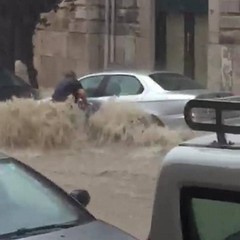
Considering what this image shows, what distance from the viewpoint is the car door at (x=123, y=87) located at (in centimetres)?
1895

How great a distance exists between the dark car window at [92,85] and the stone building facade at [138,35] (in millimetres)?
8905

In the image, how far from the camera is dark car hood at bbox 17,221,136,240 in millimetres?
6082

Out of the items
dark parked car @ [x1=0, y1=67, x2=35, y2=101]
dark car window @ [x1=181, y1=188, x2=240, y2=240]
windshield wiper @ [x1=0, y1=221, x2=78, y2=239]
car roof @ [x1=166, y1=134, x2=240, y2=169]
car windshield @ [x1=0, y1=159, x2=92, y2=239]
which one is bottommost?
dark parked car @ [x1=0, y1=67, x2=35, y2=101]

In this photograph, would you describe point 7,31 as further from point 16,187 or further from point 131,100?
point 16,187

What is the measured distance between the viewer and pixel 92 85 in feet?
65.1

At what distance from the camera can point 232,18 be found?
2794cm

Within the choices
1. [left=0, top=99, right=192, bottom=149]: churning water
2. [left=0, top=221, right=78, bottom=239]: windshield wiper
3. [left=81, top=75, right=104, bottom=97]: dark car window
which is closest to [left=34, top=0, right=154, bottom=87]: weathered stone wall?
[left=81, top=75, right=104, bottom=97]: dark car window

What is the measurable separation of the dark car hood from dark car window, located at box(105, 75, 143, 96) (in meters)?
12.6

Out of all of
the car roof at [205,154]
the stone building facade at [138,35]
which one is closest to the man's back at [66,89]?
the stone building facade at [138,35]

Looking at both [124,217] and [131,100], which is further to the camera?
[131,100]

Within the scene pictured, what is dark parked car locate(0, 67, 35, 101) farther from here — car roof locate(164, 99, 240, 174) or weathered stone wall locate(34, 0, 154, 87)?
car roof locate(164, 99, 240, 174)

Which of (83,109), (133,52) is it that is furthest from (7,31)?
(83,109)

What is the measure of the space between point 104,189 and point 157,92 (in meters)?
5.97

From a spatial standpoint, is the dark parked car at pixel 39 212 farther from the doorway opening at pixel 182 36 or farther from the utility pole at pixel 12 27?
the doorway opening at pixel 182 36
